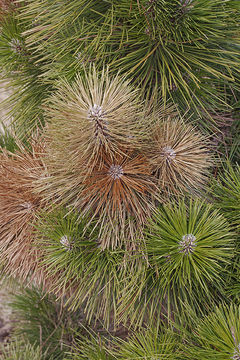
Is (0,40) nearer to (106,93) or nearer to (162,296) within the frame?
(106,93)

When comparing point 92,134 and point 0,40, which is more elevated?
point 0,40

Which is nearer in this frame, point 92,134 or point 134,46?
point 92,134

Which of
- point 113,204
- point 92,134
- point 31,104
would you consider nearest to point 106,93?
point 92,134

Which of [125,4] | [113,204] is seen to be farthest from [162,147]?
[125,4]

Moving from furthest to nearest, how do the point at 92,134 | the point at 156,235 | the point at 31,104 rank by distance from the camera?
the point at 31,104
the point at 156,235
the point at 92,134

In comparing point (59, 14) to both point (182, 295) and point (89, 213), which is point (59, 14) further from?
point (182, 295)

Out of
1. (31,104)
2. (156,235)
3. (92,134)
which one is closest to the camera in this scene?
(92,134)

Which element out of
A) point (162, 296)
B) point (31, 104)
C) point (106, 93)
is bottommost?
point (162, 296)
